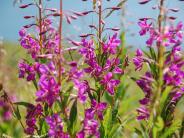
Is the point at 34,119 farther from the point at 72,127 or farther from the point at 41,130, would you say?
the point at 72,127

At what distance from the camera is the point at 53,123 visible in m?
3.25

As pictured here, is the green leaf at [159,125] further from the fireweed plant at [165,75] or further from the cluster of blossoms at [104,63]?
the cluster of blossoms at [104,63]

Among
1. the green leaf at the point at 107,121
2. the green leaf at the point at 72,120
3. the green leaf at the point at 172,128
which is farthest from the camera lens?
the green leaf at the point at 107,121

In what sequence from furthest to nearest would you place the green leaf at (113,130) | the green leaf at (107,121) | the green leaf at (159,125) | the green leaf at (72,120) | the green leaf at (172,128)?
the green leaf at (113,130) < the green leaf at (107,121) < the green leaf at (172,128) < the green leaf at (72,120) < the green leaf at (159,125)

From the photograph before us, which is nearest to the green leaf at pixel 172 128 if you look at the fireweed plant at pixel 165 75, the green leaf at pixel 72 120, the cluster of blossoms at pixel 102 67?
the fireweed plant at pixel 165 75

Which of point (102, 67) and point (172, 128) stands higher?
point (102, 67)

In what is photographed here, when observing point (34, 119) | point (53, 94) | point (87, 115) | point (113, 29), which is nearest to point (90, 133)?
point (87, 115)

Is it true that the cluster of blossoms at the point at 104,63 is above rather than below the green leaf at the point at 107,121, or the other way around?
above

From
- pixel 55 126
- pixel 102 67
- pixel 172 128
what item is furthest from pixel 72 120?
pixel 102 67

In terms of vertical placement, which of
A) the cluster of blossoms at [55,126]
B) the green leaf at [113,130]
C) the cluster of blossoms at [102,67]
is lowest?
the green leaf at [113,130]

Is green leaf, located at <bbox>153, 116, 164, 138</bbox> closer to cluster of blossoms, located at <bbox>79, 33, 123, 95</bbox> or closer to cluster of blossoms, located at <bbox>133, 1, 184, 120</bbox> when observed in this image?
cluster of blossoms, located at <bbox>133, 1, 184, 120</bbox>

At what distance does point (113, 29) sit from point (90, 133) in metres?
1.46

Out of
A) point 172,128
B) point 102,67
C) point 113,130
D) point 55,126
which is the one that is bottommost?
point 113,130

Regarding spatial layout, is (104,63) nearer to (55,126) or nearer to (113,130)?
(113,130)
